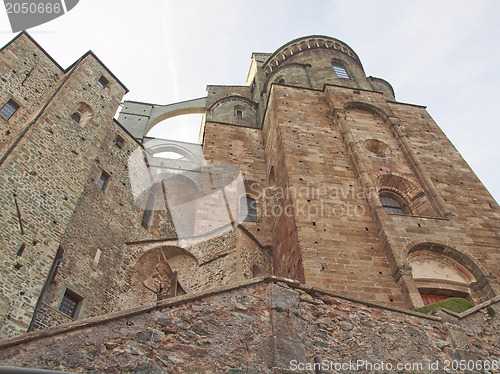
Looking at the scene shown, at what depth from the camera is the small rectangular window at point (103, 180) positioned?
1492cm

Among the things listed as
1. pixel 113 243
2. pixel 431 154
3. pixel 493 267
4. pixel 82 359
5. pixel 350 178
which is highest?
pixel 431 154

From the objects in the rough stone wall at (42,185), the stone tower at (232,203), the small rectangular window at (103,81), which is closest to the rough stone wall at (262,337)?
the stone tower at (232,203)

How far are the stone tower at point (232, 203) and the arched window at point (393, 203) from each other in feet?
0.15

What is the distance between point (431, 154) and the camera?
15383mm

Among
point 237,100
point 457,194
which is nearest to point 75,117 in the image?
point 237,100

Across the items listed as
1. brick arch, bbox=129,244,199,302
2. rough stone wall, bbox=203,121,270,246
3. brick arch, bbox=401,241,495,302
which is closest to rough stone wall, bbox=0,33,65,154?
brick arch, bbox=129,244,199,302

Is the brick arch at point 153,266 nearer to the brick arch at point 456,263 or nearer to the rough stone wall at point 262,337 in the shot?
the brick arch at point 456,263

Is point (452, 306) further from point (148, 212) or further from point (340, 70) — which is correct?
point (340, 70)

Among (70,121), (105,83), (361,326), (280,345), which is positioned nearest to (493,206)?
(361,326)

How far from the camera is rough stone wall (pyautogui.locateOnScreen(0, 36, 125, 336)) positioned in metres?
9.24

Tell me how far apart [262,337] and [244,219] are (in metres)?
10.2

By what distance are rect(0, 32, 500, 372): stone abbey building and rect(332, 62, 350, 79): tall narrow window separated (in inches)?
62.6

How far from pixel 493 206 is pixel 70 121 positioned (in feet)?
45.7

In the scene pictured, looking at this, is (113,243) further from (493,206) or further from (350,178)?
(493,206)
